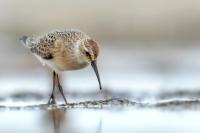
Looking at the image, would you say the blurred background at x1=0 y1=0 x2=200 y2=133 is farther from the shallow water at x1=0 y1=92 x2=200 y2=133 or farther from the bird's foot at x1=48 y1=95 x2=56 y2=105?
the bird's foot at x1=48 y1=95 x2=56 y2=105

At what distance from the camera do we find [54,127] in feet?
38.3

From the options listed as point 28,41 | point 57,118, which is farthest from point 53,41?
point 57,118

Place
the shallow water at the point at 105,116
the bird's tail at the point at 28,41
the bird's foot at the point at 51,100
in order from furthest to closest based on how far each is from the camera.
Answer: the bird's tail at the point at 28,41 → the bird's foot at the point at 51,100 → the shallow water at the point at 105,116

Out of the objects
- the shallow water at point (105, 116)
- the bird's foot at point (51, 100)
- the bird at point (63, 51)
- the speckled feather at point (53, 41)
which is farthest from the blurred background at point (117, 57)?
the speckled feather at point (53, 41)

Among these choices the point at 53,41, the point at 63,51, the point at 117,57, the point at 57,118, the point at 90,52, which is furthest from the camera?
the point at 117,57

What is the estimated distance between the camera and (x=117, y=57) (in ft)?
64.4

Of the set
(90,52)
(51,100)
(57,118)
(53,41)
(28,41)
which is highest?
(28,41)

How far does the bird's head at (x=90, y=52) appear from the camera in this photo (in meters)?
13.1

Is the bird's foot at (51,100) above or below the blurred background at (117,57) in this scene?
below

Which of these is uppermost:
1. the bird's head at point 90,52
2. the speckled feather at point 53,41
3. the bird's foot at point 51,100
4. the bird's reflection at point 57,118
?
the speckled feather at point 53,41

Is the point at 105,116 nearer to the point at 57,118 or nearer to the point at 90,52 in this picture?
the point at 57,118

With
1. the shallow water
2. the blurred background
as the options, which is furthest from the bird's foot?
the blurred background

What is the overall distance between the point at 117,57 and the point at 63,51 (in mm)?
5784

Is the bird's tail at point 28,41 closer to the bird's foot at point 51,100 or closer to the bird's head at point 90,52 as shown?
the bird's foot at point 51,100
